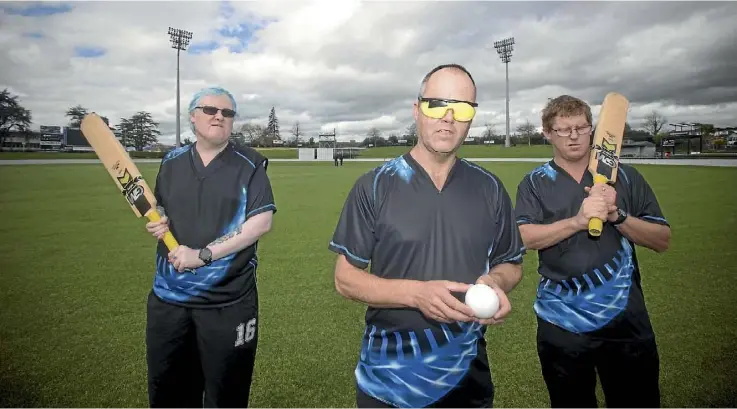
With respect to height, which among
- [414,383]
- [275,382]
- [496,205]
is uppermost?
[496,205]

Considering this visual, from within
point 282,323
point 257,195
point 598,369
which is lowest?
point 282,323

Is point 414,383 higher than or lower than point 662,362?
higher

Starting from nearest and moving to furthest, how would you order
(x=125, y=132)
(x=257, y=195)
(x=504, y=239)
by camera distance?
(x=504, y=239), (x=257, y=195), (x=125, y=132)

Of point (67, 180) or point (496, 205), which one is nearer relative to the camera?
point (496, 205)

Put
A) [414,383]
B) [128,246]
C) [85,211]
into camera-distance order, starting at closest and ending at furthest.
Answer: [414,383] → [128,246] → [85,211]

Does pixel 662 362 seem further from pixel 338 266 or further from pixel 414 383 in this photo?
pixel 338 266

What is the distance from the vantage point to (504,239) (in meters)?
2.24

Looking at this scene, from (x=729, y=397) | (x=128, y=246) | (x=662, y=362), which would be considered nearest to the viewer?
(x=729, y=397)

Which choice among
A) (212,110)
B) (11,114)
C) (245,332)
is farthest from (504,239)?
(11,114)

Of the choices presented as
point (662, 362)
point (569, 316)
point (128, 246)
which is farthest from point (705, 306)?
point (128, 246)

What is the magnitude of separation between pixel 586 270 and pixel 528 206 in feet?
1.75

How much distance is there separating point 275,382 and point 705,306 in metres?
5.79

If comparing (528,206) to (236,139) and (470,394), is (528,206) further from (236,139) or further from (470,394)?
(236,139)

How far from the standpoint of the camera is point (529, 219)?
2945 mm
